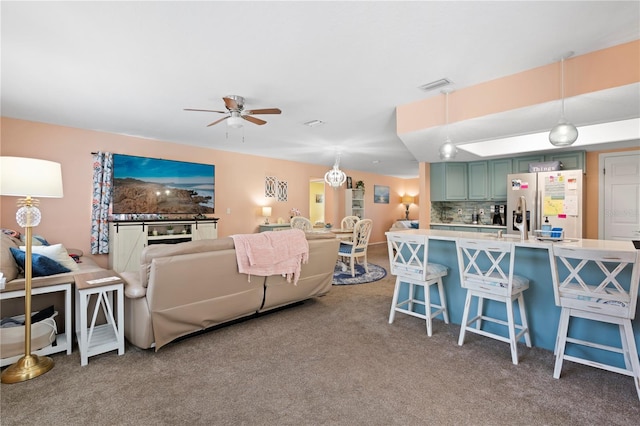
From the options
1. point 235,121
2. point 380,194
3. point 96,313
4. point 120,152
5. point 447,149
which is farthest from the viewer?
point 380,194

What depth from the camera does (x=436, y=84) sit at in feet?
10.1

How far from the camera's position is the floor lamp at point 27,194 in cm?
205

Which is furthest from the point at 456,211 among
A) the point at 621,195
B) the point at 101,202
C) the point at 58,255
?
the point at 101,202

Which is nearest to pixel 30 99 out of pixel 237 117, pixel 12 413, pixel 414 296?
pixel 237 117

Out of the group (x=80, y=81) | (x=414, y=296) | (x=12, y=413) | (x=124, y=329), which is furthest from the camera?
(x=414, y=296)

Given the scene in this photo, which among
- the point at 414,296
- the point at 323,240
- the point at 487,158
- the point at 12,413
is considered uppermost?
the point at 487,158

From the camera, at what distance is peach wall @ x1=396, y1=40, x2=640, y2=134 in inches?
92.3

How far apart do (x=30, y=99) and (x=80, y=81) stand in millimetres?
1098

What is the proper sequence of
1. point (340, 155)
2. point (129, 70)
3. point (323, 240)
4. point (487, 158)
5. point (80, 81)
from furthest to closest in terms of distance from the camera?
point (340, 155) → point (487, 158) → point (323, 240) → point (80, 81) → point (129, 70)

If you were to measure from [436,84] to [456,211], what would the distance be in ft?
12.7

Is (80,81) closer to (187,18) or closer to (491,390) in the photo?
(187,18)

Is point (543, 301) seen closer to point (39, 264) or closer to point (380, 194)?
point (39, 264)

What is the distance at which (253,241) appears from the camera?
2.94 m

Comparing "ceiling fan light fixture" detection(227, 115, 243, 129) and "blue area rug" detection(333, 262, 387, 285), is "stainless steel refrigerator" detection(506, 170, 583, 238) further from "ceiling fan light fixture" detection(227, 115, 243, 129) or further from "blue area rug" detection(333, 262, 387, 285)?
"ceiling fan light fixture" detection(227, 115, 243, 129)
